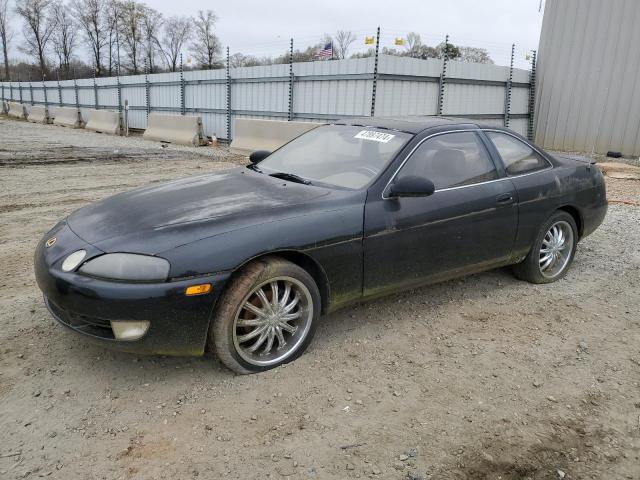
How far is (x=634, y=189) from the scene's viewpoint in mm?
10008

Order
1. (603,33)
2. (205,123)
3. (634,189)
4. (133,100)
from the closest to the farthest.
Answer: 1. (634,189)
2. (603,33)
3. (205,123)
4. (133,100)

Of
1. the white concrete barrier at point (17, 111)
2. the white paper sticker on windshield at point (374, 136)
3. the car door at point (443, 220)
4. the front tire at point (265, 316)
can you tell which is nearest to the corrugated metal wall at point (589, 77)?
the car door at point (443, 220)

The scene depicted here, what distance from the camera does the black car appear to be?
2.77m

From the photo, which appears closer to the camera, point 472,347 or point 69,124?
point 472,347

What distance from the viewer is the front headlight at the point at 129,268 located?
2.71m

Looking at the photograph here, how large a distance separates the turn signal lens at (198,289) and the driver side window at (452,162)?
1.58 meters

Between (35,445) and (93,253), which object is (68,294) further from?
(35,445)

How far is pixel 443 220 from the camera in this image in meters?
3.76

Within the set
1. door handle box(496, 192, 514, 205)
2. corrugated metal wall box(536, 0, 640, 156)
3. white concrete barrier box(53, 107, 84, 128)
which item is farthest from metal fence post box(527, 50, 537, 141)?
white concrete barrier box(53, 107, 84, 128)

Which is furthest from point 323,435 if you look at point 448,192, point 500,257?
point 500,257

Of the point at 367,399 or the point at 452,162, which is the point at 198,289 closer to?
the point at 367,399

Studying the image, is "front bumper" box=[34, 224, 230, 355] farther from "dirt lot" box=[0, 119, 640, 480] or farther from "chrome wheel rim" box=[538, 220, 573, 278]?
"chrome wheel rim" box=[538, 220, 573, 278]

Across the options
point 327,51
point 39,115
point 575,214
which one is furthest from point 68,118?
point 575,214

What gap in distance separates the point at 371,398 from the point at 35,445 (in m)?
1.70
